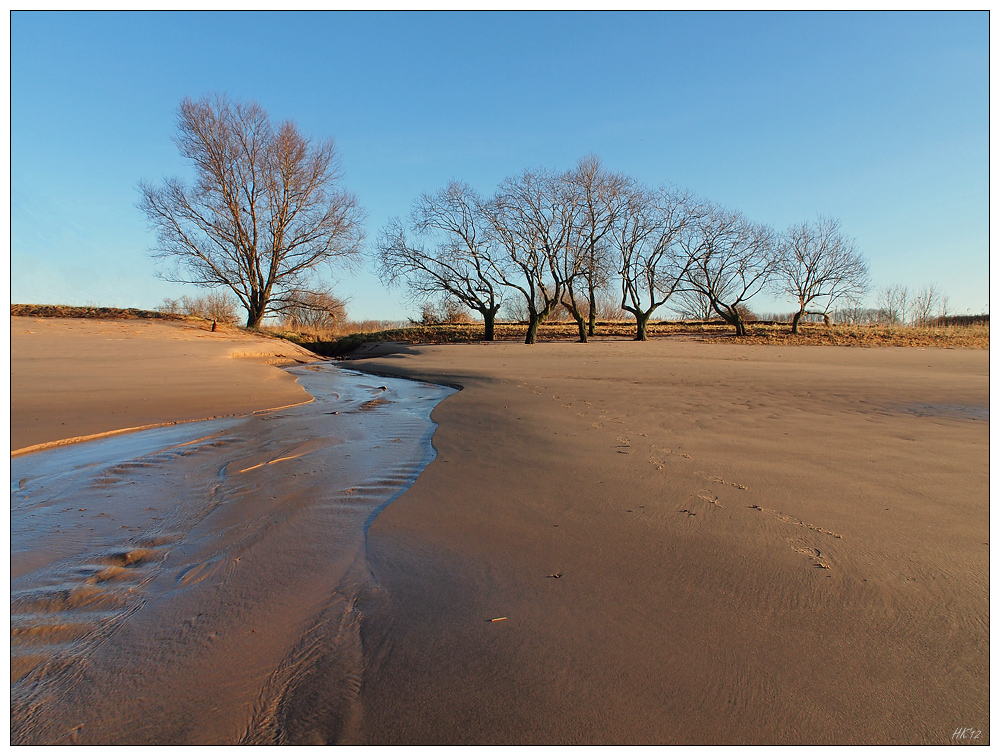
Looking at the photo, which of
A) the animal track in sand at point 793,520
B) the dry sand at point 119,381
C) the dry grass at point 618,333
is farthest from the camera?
the dry grass at point 618,333

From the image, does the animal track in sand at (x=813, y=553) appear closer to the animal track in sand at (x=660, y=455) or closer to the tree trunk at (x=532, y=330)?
the animal track in sand at (x=660, y=455)

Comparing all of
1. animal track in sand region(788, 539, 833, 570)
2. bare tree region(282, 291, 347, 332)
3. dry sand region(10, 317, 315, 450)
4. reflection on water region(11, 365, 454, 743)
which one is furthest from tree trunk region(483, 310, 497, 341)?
animal track in sand region(788, 539, 833, 570)

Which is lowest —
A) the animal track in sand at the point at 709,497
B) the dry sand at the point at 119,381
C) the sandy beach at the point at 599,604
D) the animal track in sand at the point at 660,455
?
the sandy beach at the point at 599,604

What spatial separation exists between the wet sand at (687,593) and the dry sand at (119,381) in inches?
173

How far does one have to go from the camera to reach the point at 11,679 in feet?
6.31

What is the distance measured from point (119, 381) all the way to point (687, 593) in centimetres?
1037

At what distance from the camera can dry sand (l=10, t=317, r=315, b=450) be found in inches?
257

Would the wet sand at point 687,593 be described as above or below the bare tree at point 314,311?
below

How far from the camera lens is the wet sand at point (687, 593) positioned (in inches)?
65.0

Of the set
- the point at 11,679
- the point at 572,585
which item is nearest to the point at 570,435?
the point at 572,585

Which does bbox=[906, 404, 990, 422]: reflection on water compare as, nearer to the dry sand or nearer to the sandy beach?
the sandy beach

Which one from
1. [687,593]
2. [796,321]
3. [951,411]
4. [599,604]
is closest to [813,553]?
[687,593]

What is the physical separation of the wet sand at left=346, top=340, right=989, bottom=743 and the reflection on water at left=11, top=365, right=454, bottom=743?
255mm

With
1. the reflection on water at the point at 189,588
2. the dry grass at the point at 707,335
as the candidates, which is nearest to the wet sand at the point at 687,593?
the reflection on water at the point at 189,588
